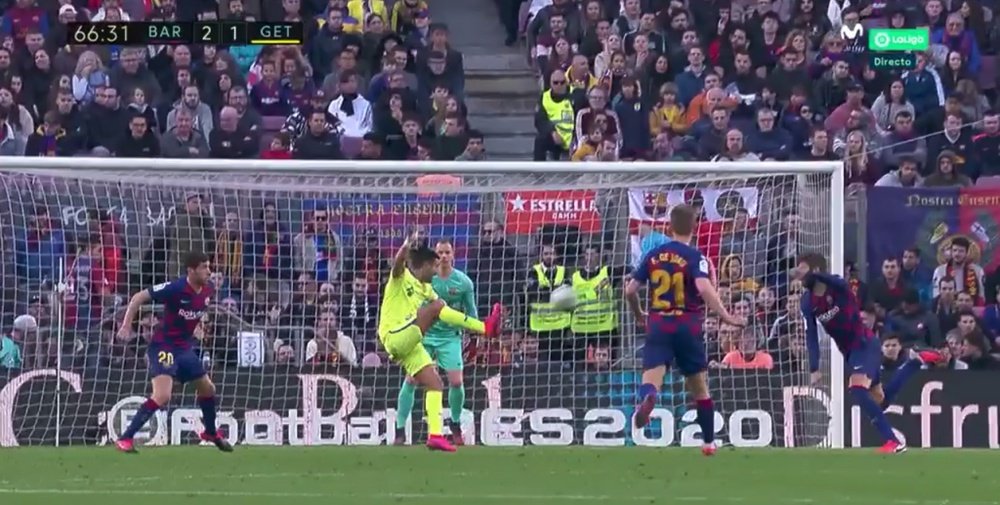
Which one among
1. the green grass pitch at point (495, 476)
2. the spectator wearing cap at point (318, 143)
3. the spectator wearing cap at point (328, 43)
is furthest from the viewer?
the spectator wearing cap at point (328, 43)

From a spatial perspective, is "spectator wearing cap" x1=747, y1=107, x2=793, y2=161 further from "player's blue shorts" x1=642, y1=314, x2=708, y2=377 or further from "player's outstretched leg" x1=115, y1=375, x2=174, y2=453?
"player's outstretched leg" x1=115, y1=375, x2=174, y2=453

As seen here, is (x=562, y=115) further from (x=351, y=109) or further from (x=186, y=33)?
(x=186, y=33)

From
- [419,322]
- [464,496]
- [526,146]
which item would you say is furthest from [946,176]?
[464,496]

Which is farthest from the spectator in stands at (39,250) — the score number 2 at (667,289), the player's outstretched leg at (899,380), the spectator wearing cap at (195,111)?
the player's outstretched leg at (899,380)

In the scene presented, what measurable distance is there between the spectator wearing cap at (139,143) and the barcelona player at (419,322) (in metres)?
5.77

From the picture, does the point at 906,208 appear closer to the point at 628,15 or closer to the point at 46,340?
the point at 628,15

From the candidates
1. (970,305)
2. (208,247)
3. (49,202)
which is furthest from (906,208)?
(49,202)

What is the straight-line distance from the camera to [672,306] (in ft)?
52.4

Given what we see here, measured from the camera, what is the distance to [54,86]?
2341 cm

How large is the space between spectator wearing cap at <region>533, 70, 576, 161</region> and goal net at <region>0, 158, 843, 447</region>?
10.8 feet

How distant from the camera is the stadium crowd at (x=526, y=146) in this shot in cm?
1975

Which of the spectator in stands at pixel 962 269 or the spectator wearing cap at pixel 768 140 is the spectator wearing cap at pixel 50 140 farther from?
the spectator in stands at pixel 962 269

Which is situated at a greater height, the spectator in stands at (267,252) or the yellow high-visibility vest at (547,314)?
the spectator in stands at (267,252)

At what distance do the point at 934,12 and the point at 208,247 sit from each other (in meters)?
9.88
